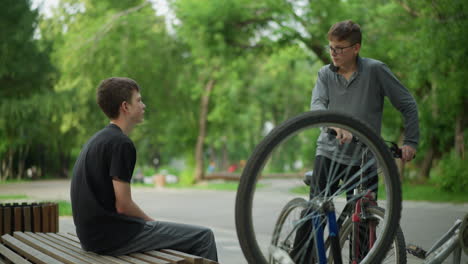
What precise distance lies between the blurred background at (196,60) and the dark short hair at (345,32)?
5470mm

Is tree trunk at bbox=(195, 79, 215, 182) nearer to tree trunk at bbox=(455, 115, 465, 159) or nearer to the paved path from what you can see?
the paved path

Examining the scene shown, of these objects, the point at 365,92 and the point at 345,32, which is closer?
the point at 345,32

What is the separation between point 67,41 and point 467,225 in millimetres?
17247

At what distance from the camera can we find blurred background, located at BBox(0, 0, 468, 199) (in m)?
11.1

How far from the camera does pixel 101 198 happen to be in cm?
292

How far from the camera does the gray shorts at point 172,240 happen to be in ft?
9.65

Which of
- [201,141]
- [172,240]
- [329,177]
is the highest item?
[201,141]

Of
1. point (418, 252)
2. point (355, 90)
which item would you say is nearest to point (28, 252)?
point (355, 90)

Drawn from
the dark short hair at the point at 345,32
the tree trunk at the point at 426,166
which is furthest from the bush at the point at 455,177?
the dark short hair at the point at 345,32

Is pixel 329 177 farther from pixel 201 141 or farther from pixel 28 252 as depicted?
pixel 201 141

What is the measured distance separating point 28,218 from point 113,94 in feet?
7.60

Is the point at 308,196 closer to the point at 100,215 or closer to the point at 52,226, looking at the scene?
the point at 100,215

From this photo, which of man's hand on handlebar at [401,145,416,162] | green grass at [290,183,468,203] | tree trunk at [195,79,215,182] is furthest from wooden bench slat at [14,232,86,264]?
tree trunk at [195,79,215,182]

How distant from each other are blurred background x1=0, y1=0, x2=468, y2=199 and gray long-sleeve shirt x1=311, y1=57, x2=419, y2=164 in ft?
17.2
